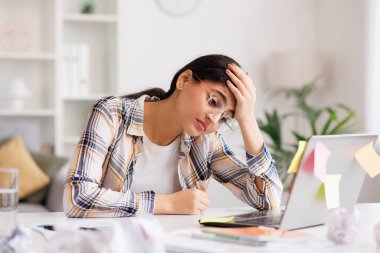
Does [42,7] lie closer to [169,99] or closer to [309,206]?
[169,99]

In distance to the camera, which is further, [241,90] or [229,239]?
[241,90]

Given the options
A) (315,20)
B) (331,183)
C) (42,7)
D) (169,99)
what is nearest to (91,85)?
(42,7)

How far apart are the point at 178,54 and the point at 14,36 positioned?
3.62 feet

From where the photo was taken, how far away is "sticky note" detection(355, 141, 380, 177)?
150cm

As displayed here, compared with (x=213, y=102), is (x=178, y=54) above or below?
above

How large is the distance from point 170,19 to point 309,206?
365 centimetres

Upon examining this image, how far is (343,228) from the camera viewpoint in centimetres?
128

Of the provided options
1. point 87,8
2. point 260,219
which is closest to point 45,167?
point 87,8

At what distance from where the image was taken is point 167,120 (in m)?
1.99

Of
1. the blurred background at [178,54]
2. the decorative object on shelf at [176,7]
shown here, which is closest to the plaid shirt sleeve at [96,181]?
the blurred background at [178,54]

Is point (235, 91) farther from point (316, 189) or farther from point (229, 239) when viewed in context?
point (229, 239)

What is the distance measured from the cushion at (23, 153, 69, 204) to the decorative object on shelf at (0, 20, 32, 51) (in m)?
0.84

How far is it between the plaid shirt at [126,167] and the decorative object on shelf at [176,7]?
2995mm

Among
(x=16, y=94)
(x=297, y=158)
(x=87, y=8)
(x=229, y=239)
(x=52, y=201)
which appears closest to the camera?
(x=229, y=239)
